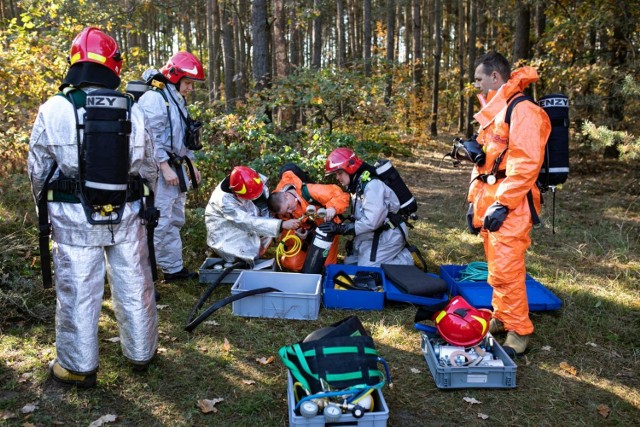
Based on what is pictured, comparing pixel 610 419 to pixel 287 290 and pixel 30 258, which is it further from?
pixel 30 258

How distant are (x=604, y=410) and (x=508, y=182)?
68.4 inches

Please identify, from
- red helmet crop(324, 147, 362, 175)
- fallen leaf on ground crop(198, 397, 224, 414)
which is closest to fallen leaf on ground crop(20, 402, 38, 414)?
fallen leaf on ground crop(198, 397, 224, 414)

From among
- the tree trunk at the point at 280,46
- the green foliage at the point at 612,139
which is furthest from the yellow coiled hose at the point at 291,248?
the tree trunk at the point at 280,46

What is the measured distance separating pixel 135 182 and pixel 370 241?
3112 mm

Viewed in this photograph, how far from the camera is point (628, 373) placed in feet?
13.8

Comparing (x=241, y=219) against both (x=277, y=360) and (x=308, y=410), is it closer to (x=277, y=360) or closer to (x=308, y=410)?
(x=277, y=360)

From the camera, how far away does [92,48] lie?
3482 millimetres

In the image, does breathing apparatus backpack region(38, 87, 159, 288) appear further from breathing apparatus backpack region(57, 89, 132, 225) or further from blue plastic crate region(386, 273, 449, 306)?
blue plastic crate region(386, 273, 449, 306)

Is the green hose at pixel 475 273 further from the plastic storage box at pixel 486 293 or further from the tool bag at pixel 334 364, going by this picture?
the tool bag at pixel 334 364

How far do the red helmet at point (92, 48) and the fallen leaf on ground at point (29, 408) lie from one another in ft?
7.61

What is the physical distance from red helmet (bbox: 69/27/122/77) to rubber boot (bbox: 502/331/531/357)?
3.70 meters

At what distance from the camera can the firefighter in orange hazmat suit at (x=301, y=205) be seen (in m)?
6.06

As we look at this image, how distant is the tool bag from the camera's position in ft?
10.5


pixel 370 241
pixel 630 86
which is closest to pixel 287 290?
pixel 370 241
